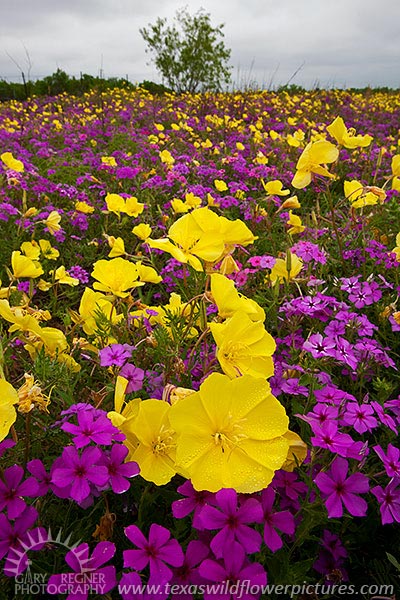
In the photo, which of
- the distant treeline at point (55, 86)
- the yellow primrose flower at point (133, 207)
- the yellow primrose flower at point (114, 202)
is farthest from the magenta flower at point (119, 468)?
the distant treeline at point (55, 86)

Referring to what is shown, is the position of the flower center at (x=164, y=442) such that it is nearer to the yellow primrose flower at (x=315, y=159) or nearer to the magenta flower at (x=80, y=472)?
the magenta flower at (x=80, y=472)

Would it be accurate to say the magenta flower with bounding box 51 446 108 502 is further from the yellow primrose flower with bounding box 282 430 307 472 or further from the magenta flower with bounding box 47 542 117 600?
the yellow primrose flower with bounding box 282 430 307 472

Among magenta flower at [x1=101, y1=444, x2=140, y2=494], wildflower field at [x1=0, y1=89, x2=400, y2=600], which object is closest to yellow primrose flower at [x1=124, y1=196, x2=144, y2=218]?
wildflower field at [x1=0, y1=89, x2=400, y2=600]

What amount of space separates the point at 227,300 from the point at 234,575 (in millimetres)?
570

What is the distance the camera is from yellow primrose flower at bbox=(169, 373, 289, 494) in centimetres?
87

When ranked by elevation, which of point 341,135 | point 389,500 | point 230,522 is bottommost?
point 389,500

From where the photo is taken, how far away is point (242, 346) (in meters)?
1.04

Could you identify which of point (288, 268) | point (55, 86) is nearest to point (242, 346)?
point (288, 268)

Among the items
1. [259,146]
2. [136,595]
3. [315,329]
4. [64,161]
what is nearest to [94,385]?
[315,329]

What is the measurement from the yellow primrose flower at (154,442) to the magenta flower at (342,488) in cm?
32

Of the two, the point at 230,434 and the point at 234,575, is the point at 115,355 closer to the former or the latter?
the point at 230,434

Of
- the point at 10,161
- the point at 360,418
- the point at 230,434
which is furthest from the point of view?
the point at 10,161

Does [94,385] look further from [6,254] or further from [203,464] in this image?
[6,254]

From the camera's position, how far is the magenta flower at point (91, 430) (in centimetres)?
95
